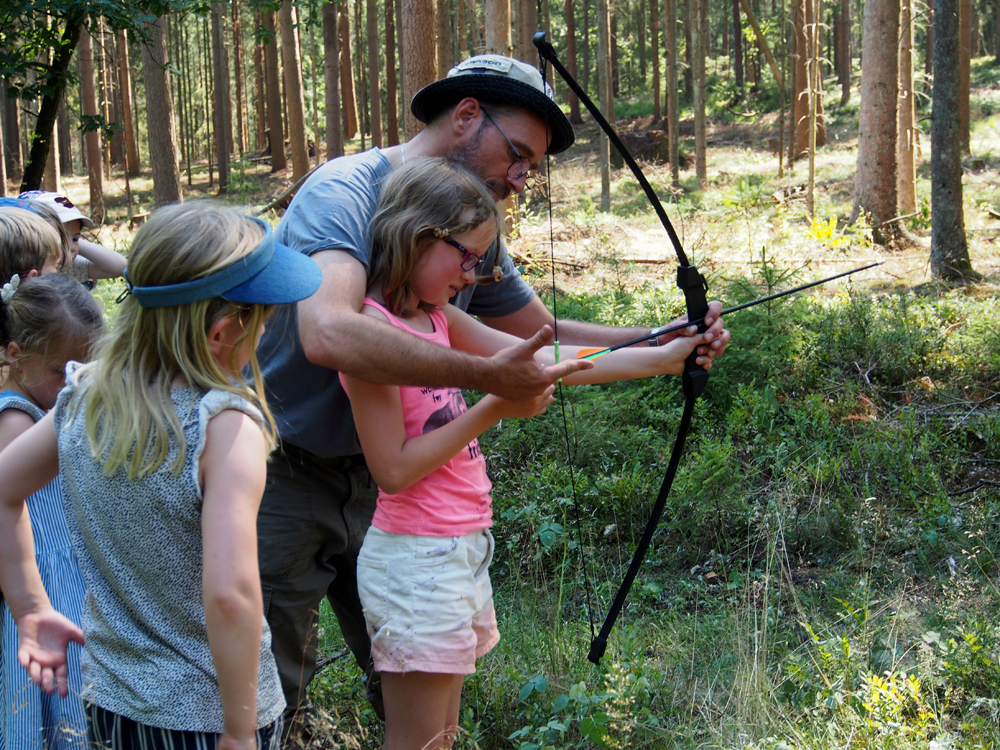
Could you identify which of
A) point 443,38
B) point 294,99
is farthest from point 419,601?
A: point 294,99

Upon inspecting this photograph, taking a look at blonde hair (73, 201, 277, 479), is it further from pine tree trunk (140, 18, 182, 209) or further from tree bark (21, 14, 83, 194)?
pine tree trunk (140, 18, 182, 209)

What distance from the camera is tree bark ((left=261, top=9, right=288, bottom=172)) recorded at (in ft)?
70.4

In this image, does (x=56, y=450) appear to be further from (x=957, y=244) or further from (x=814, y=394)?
(x=957, y=244)

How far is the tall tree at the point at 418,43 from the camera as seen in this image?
21.2 feet

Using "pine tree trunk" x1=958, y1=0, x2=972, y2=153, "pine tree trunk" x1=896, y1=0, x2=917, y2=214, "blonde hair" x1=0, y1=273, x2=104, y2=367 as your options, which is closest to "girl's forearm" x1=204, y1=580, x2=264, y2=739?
"blonde hair" x1=0, y1=273, x2=104, y2=367

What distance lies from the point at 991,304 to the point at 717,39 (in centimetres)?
4428

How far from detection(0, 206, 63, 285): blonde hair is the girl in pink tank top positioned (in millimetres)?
1092

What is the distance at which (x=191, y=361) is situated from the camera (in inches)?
57.3

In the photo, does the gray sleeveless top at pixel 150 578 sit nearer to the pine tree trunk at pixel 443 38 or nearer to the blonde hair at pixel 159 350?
the blonde hair at pixel 159 350

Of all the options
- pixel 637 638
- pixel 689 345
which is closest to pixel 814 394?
pixel 637 638

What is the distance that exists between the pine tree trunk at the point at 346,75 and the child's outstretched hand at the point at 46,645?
76.7 ft

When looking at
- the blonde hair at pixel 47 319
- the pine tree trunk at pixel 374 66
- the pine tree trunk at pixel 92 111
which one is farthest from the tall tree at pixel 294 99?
the blonde hair at pixel 47 319

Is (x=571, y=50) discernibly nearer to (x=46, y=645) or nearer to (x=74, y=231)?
(x=74, y=231)

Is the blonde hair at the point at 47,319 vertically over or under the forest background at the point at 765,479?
over
